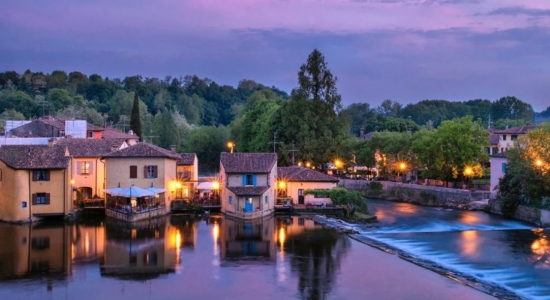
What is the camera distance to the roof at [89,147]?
45281 mm

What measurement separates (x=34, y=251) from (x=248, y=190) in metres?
15.6

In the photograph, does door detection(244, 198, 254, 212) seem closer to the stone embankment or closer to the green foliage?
the green foliage

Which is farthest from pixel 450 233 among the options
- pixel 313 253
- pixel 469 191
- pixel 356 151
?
pixel 356 151

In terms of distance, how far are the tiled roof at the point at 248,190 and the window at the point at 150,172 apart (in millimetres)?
5133

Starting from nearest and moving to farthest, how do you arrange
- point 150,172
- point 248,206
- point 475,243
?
1. point 475,243
2. point 248,206
3. point 150,172

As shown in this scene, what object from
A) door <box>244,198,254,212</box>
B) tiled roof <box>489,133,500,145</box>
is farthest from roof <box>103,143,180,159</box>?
tiled roof <box>489,133,500,145</box>

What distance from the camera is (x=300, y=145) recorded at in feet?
203

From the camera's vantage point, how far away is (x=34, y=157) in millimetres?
40312

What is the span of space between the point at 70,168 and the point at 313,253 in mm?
18698

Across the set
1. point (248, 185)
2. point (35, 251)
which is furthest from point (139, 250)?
point (248, 185)

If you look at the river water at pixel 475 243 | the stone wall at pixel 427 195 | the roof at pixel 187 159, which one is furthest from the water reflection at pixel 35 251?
the stone wall at pixel 427 195

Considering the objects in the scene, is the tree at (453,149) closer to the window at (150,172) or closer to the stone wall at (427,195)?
the stone wall at (427,195)

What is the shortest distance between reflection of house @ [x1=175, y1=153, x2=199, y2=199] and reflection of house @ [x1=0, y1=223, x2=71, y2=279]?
37.2 feet

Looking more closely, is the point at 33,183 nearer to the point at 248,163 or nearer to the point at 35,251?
the point at 35,251
